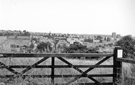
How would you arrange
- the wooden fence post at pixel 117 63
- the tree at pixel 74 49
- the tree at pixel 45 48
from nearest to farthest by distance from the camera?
the wooden fence post at pixel 117 63
the tree at pixel 45 48
the tree at pixel 74 49

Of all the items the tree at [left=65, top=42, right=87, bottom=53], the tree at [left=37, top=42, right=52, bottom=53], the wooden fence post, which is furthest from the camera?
the tree at [left=65, top=42, right=87, bottom=53]

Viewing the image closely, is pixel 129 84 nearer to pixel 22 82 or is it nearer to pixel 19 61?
pixel 22 82

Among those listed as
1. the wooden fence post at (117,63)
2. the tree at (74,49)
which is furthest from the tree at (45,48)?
the tree at (74,49)

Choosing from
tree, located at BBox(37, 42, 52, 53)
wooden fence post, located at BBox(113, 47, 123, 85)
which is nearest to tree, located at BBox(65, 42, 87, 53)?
tree, located at BBox(37, 42, 52, 53)

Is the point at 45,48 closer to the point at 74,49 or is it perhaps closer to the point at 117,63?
the point at 117,63

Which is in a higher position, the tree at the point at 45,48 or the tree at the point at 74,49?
the tree at the point at 45,48

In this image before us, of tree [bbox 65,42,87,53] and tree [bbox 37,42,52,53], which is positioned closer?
tree [bbox 37,42,52,53]

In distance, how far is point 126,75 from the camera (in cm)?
505

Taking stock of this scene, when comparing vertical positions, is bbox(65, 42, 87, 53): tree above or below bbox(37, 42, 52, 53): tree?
below

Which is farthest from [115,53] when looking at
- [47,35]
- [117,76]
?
[47,35]

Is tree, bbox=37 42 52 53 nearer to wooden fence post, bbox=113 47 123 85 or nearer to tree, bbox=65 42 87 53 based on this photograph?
wooden fence post, bbox=113 47 123 85

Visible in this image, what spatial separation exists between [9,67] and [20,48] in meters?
2.03

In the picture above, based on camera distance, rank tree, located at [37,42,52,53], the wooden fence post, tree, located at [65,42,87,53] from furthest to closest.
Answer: tree, located at [65,42,87,53] → tree, located at [37,42,52,53] → the wooden fence post

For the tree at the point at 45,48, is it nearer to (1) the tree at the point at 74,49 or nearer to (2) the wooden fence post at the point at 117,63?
(2) the wooden fence post at the point at 117,63
